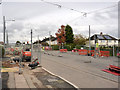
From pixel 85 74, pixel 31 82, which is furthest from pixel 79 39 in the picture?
pixel 31 82

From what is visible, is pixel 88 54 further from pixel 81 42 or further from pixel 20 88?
pixel 81 42

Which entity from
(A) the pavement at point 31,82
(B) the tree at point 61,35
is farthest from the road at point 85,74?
(B) the tree at point 61,35

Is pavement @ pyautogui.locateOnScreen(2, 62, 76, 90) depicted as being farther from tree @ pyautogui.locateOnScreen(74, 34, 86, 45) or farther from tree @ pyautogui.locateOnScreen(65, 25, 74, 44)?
tree @ pyautogui.locateOnScreen(65, 25, 74, 44)

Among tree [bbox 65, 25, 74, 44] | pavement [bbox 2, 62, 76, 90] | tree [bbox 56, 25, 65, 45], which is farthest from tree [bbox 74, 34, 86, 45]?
pavement [bbox 2, 62, 76, 90]

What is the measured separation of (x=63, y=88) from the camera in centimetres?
618

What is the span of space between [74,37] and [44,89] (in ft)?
209

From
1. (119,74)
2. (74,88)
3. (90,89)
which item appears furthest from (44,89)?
(119,74)

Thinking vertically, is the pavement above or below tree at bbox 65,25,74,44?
below

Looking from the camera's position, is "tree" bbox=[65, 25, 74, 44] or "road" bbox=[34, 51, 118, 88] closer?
"road" bbox=[34, 51, 118, 88]

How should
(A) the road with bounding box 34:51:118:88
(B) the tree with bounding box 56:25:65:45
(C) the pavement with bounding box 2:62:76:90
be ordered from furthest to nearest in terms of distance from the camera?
(B) the tree with bounding box 56:25:65:45 → (A) the road with bounding box 34:51:118:88 → (C) the pavement with bounding box 2:62:76:90

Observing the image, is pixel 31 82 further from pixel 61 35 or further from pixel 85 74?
pixel 61 35

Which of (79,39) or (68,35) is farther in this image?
(79,39)

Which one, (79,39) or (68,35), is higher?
(68,35)

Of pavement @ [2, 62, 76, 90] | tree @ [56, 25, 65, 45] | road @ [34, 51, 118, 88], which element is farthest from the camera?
tree @ [56, 25, 65, 45]
